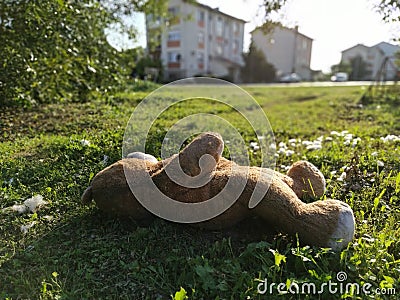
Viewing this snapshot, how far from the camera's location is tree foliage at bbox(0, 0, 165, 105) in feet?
14.9

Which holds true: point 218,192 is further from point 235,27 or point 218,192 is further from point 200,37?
point 235,27

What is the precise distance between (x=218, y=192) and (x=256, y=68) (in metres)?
35.4

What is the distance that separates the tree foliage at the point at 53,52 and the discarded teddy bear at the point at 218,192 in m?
3.01

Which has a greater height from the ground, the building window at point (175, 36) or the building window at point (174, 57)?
the building window at point (175, 36)

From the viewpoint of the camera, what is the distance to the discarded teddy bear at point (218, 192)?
2068 mm

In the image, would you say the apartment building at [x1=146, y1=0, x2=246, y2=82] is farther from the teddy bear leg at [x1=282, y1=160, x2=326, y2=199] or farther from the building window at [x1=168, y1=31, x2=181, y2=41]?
the teddy bear leg at [x1=282, y1=160, x2=326, y2=199]

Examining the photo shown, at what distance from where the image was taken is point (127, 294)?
1857mm

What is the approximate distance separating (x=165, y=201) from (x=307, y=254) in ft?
3.07

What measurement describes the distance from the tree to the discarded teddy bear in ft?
115

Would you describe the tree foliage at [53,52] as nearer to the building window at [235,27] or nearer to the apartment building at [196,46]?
the apartment building at [196,46]

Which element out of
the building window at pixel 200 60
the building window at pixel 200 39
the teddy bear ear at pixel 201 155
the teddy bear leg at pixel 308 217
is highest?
the building window at pixel 200 39

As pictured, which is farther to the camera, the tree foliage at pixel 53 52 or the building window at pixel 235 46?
the building window at pixel 235 46

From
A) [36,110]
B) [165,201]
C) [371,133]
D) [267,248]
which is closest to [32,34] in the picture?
[36,110]

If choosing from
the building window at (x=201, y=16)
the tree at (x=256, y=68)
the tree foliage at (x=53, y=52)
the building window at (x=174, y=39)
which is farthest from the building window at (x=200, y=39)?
the tree foliage at (x=53, y=52)
